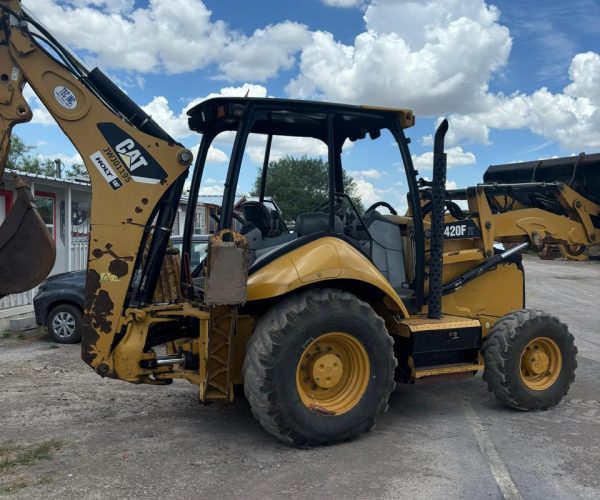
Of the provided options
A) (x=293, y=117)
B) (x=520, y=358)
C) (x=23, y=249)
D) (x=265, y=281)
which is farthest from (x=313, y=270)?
(x=520, y=358)

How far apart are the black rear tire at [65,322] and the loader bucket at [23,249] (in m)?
4.81

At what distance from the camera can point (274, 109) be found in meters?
4.79

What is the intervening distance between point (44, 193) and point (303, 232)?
330 inches

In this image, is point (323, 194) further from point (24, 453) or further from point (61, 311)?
point (61, 311)

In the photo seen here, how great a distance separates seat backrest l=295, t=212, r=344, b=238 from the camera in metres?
5.00

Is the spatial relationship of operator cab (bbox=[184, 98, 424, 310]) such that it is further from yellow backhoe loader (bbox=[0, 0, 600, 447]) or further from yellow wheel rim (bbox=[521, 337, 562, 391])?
yellow wheel rim (bbox=[521, 337, 562, 391])

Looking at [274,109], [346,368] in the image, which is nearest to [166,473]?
[346,368]

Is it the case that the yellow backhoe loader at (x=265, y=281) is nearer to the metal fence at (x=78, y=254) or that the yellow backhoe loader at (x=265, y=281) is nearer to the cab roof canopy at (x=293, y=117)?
the cab roof canopy at (x=293, y=117)

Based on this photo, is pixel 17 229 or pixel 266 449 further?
pixel 266 449

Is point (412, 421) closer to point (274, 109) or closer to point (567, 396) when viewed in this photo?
point (567, 396)

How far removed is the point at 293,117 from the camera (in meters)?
5.15

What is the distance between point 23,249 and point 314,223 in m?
2.28

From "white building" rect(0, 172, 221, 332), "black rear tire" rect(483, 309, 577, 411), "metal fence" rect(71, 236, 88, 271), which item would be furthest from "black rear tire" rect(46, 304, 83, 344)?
"black rear tire" rect(483, 309, 577, 411)

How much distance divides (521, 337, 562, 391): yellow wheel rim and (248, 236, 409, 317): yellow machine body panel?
5.80ft
